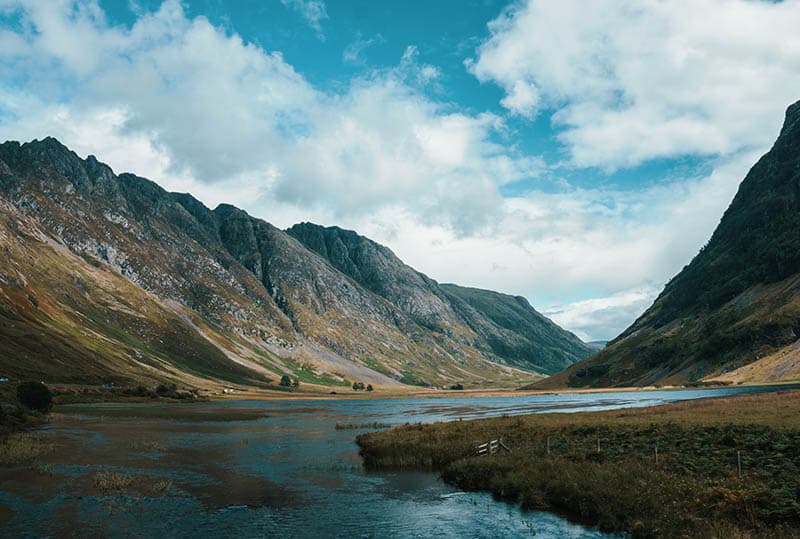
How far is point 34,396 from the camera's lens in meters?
90.2

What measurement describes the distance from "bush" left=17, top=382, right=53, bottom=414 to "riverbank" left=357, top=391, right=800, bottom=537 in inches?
2694

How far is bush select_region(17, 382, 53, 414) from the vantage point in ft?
295

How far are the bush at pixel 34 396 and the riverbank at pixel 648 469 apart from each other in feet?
225

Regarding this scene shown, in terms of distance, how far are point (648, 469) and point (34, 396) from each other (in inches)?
3951

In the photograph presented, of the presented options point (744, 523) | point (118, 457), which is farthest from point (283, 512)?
point (118, 457)

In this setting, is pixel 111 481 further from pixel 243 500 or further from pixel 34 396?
pixel 34 396

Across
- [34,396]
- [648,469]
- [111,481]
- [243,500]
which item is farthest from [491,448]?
[34,396]

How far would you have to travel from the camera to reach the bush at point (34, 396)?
9006cm

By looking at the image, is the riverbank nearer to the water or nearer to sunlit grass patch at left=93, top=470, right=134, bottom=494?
the water

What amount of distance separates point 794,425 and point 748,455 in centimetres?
1255

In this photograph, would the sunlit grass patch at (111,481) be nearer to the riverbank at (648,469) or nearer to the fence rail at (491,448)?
the riverbank at (648,469)

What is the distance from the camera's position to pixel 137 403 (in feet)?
479

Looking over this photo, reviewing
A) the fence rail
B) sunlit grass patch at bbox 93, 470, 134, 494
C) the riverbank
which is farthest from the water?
the fence rail

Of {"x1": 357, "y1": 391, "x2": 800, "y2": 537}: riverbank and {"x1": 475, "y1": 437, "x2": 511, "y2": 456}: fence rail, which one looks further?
{"x1": 475, "y1": 437, "x2": 511, "y2": 456}: fence rail
